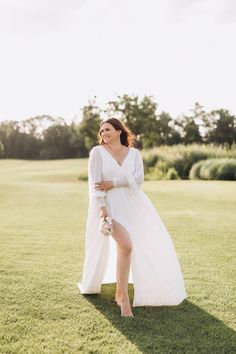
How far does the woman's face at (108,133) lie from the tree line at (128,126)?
37.9 metres

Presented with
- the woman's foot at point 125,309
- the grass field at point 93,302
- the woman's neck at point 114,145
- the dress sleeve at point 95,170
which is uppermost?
the woman's neck at point 114,145

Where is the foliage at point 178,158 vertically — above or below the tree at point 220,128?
below

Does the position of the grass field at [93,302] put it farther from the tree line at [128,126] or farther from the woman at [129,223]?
the tree line at [128,126]

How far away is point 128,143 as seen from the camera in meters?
5.23

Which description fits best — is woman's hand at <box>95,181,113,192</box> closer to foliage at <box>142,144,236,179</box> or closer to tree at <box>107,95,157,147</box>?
foliage at <box>142,144,236,179</box>

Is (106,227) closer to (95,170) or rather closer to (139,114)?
(95,170)

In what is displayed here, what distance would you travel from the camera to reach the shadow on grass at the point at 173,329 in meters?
4.00

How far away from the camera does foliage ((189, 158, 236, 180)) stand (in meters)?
25.5

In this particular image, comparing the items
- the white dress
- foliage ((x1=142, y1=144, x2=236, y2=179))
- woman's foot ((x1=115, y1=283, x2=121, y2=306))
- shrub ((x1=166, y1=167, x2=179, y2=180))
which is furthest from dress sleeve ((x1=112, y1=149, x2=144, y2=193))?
foliage ((x1=142, y1=144, x2=236, y2=179))

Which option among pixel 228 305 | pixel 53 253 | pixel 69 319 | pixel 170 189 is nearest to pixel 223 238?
pixel 53 253

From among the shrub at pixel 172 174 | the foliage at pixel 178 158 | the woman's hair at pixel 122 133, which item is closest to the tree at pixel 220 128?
the foliage at pixel 178 158

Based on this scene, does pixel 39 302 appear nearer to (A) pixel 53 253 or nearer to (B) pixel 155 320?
(B) pixel 155 320

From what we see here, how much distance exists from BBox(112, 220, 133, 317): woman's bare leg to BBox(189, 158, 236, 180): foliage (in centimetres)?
2143

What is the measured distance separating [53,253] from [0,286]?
2.12m
